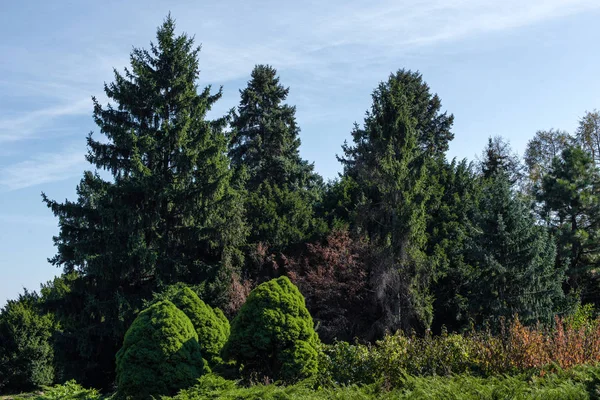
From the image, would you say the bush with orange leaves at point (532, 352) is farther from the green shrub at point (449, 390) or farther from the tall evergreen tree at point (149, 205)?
the tall evergreen tree at point (149, 205)

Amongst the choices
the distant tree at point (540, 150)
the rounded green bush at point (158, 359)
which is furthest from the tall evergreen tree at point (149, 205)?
the distant tree at point (540, 150)

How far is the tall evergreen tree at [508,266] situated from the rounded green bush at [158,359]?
10.6 m

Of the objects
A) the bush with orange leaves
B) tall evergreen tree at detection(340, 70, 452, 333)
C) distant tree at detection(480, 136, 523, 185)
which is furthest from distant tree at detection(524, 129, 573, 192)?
the bush with orange leaves

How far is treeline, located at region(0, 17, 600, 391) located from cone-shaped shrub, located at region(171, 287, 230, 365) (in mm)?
5639

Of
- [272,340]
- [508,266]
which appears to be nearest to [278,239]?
[508,266]

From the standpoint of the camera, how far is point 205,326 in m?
11.3

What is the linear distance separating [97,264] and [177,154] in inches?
189

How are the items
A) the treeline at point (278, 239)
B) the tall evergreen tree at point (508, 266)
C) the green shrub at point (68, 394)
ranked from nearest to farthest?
the green shrub at point (68, 394) < the tall evergreen tree at point (508, 266) < the treeline at point (278, 239)

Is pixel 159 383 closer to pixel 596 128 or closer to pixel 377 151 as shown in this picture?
pixel 377 151

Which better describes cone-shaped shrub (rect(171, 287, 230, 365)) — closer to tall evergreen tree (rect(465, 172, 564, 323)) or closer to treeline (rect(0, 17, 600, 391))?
treeline (rect(0, 17, 600, 391))

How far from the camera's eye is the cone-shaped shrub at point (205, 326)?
→ 11016 mm

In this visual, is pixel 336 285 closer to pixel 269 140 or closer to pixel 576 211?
pixel 576 211

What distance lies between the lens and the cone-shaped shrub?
36.1 feet

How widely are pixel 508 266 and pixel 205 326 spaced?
1054cm
